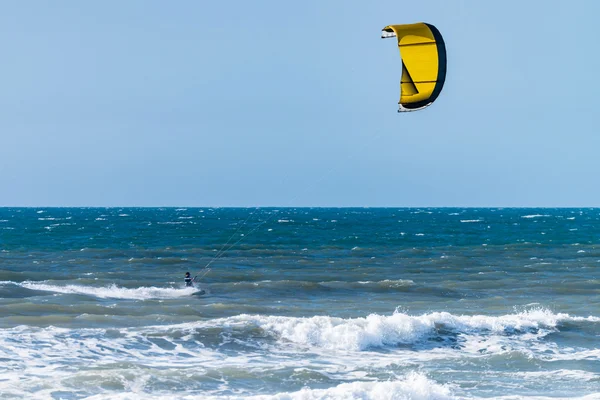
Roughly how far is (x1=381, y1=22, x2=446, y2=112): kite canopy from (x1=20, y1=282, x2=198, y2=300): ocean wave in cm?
1144

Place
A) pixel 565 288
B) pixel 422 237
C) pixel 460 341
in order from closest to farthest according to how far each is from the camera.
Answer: pixel 460 341
pixel 565 288
pixel 422 237

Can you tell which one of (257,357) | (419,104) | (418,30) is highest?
(418,30)

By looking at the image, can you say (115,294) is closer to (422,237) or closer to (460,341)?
(460,341)

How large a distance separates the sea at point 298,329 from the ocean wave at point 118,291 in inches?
2.6

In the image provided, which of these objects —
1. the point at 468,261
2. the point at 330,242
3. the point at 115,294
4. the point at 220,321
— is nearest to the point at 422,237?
the point at 330,242

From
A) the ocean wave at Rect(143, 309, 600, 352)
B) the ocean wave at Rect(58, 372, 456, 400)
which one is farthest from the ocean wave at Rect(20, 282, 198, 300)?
the ocean wave at Rect(58, 372, 456, 400)

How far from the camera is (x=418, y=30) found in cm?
1733

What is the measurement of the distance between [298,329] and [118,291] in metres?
9.42

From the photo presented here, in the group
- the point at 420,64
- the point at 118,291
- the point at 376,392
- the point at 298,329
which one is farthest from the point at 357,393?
the point at 118,291

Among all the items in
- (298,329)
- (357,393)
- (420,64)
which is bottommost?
(357,393)

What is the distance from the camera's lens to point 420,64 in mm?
17172

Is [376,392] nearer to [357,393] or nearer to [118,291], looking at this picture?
[357,393]

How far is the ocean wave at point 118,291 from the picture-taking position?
25000mm

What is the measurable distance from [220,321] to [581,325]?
9338mm
